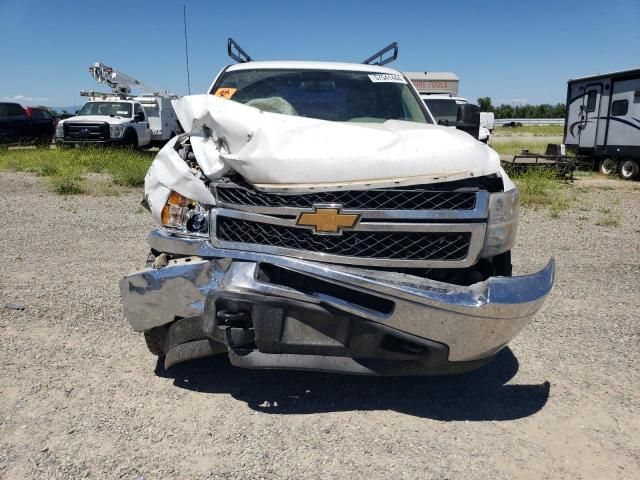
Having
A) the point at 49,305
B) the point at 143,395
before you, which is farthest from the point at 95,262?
the point at 143,395

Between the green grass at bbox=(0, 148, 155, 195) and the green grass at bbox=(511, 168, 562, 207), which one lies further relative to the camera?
the green grass at bbox=(0, 148, 155, 195)

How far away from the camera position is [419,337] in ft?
8.81

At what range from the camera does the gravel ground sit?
2.65 metres

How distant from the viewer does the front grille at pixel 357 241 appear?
2758 millimetres

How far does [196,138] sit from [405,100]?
2214 millimetres

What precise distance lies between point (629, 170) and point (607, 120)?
155cm


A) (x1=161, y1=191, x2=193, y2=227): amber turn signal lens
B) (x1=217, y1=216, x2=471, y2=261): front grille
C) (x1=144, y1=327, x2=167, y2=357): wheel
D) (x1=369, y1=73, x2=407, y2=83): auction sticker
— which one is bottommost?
(x1=144, y1=327, x2=167, y2=357): wheel

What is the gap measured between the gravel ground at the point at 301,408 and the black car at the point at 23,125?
1970 cm

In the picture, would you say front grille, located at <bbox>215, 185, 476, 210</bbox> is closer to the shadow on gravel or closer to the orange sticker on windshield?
the shadow on gravel

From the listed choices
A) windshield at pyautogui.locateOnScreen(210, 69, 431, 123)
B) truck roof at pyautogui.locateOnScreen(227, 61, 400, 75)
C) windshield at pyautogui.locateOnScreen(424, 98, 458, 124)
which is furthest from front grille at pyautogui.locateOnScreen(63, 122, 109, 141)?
windshield at pyautogui.locateOnScreen(210, 69, 431, 123)

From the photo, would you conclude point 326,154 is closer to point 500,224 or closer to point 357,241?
point 357,241

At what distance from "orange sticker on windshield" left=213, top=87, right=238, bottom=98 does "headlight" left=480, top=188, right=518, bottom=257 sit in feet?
8.33

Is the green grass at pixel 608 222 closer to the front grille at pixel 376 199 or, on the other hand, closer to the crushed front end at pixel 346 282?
the crushed front end at pixel 346 282

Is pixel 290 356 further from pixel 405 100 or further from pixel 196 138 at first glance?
pixel 405 100
